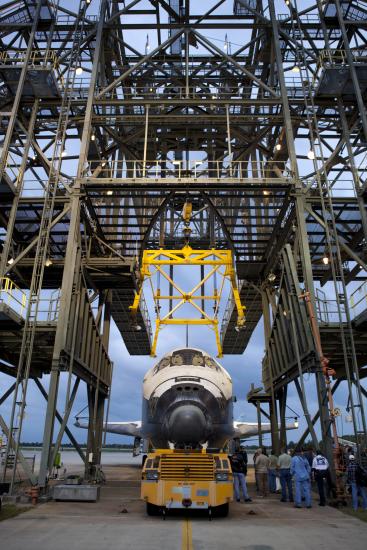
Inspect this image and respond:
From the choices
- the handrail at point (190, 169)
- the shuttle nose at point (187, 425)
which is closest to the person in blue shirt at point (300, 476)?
the shuttle nose at point (187, 425)

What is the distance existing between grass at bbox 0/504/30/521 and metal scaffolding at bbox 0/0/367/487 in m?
2.32

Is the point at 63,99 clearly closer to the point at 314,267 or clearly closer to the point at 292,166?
the point at 292,166

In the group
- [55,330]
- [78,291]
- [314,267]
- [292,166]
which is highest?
[292,166]

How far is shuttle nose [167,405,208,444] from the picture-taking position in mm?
10391

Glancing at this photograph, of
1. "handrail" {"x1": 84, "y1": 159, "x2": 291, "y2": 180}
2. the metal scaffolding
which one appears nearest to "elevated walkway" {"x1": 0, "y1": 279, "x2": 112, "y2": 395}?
the metal scaffolding

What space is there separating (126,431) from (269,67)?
1391 inches

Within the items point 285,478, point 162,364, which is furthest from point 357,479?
point 162,364

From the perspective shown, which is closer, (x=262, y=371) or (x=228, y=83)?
(x=262, y=371)

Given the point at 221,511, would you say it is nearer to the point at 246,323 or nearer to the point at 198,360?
the point at 198,360

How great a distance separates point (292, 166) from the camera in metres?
20.1

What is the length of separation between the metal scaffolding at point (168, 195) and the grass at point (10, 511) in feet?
7.63

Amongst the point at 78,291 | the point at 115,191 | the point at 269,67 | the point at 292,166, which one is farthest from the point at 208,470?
the point at 269,67

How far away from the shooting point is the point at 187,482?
9.38 metres

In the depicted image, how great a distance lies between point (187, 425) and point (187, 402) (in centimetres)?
69
